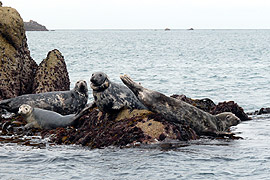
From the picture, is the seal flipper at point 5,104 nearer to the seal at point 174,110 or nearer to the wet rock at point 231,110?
the seal at point 174,110

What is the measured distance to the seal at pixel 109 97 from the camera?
10.4m

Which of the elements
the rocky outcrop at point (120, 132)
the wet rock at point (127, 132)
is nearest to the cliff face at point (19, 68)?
the rocky outcrop at point (120, 132)

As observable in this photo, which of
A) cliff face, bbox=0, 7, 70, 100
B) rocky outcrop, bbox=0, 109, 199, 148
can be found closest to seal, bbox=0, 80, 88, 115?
cliff face, bbox=0, 7, 70, 100

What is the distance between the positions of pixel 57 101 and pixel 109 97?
3.55m

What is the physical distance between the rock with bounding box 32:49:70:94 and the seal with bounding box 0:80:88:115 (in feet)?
4.92

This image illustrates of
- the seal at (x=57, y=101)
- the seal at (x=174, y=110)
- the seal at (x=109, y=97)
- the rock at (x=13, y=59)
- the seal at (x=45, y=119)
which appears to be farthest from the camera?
the rock at (x=13, y=59)

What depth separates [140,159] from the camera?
786 cm

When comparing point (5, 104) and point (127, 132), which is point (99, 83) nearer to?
point (127, 132)

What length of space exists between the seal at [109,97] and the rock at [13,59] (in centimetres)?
529

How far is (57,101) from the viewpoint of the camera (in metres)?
13.5

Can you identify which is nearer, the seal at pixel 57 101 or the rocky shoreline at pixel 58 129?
the rocky shoreline at pixel 58 129

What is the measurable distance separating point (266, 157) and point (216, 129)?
2280mm

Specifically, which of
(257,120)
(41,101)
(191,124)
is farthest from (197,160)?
(41,101)

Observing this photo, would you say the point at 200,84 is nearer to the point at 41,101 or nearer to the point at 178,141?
the point at 41,101
